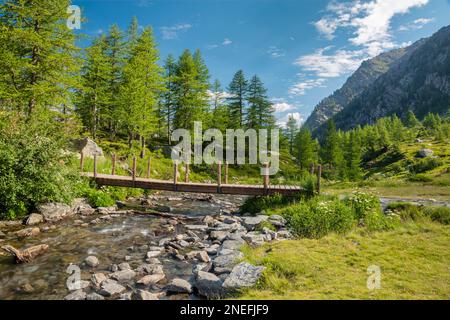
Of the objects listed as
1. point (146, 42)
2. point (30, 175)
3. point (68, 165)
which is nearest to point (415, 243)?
point (30, 175)

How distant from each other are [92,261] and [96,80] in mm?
31074

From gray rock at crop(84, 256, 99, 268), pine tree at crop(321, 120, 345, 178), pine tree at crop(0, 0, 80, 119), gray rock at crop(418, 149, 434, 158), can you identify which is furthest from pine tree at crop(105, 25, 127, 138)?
gray rock at crop(418, 149, 434, 158)

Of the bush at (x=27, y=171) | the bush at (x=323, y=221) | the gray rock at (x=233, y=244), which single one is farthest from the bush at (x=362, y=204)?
the bush at (x=27, y=171)

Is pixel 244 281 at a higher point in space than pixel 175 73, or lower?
lower

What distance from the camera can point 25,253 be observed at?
9461 millimetres

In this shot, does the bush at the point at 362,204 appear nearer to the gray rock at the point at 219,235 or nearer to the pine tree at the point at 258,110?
the gray rock at the point at 219,235

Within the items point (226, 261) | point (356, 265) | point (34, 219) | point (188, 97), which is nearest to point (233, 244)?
point (226, 261)

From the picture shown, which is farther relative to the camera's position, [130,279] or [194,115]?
[194,115]

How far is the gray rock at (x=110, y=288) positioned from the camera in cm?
722

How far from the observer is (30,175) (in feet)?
46.5

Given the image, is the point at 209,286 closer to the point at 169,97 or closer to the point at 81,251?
the point at 81,251

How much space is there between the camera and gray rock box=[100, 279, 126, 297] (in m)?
7.22
